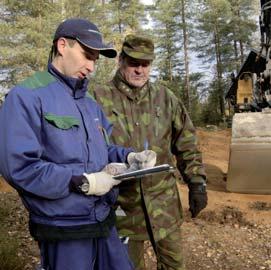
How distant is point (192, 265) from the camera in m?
4.74

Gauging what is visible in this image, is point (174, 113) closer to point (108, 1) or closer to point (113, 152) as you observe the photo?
point (113, 152)

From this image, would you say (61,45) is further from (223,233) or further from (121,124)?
(223,233)

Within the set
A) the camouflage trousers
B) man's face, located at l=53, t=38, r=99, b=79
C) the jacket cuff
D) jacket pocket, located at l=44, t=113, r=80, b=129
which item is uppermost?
man's face, located at l=53, t=38, r=99, b=79

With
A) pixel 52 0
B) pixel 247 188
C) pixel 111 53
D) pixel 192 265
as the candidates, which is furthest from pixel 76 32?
pixel 52 0

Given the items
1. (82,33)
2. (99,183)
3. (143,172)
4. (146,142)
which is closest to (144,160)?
(143,172)

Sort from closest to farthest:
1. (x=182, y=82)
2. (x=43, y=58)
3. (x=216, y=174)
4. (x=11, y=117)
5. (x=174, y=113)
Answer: (x=11, y=117) → (x=174, y=113) → (x=216, y=174) → (x=43, y=58) → (x=182, y=82)

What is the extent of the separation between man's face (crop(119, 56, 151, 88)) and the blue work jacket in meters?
0.95

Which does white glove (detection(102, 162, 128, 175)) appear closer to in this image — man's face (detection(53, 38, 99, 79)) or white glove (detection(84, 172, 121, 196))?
white glove (detection(84, 172, 121, 196))

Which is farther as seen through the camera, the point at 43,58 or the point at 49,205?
the point at 43,58

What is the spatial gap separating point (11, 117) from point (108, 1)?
30.0 meters

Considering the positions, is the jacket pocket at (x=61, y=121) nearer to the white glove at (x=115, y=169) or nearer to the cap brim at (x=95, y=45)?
the white glove at (x=115, y=169)

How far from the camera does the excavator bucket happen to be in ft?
21.2

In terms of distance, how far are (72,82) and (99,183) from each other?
516 millimetres

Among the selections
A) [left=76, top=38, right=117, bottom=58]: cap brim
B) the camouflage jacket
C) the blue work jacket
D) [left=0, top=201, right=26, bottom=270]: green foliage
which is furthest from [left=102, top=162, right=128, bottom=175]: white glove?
[left=0, top=201, right=26, bottom=270]: green foliage
